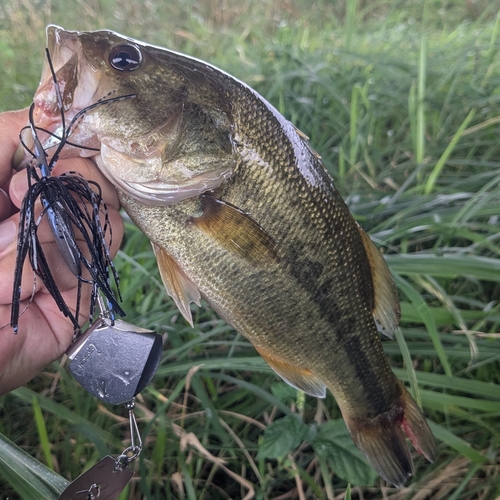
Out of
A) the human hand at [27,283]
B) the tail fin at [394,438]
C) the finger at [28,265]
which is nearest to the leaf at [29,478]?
the human hand at [27,283]

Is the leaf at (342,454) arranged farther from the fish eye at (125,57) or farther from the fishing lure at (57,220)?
the fish eye at (125,57)

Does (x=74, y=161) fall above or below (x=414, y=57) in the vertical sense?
below

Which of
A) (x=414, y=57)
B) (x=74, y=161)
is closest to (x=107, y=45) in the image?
(x=74, y=161)

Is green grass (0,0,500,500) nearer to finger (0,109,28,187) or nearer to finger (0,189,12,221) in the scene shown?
finger (0,189,12,221)

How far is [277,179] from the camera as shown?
3.66 feet

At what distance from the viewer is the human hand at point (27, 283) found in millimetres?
894

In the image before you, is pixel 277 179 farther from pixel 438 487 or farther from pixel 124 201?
pixel 438 487

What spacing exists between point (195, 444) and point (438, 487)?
82 cm

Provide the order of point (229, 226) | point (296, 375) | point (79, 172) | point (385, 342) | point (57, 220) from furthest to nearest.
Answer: point (385, 342) → point (296, 375) → point (229, 226) → point (79, 172) → point (57, 220)

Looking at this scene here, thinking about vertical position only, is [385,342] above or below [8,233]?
below

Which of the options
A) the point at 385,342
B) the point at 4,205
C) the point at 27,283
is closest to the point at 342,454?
the point at 385,342

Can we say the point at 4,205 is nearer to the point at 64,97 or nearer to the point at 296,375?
the point at 64,97

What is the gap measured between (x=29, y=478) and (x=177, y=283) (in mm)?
608

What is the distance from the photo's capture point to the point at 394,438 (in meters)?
1.32
